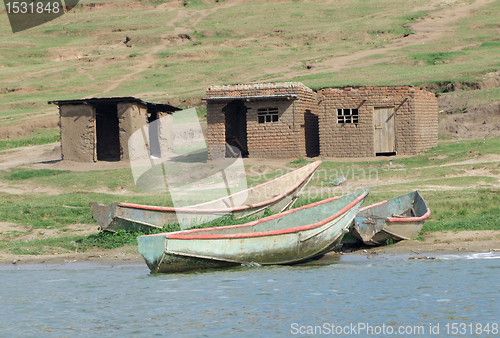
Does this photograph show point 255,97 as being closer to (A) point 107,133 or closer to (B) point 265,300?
(A) point 107,133

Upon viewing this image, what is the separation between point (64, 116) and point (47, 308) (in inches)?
736

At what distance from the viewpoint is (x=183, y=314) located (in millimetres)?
8680

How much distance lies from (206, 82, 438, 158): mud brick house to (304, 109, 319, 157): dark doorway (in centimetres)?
9

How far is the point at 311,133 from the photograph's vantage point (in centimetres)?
2628

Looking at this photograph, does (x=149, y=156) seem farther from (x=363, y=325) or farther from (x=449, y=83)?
(x=363, y=325)

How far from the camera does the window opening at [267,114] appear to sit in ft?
82.3

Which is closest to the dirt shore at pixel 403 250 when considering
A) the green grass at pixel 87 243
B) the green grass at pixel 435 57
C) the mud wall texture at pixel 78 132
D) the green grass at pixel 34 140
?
the green grass at pixel 87 243

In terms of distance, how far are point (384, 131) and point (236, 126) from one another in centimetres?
750

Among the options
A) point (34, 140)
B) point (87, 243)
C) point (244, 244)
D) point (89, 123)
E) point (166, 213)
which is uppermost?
point (89, 123)

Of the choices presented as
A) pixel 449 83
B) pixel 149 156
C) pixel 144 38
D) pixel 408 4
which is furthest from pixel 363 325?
pixel 408 4

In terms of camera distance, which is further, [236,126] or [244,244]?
[236,126]

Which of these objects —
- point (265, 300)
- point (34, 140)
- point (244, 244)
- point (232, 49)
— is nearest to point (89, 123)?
point (34, 140)

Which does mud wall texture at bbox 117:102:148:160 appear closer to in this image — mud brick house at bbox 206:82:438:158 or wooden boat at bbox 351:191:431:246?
mud brick house at bbox 206:82:438:158

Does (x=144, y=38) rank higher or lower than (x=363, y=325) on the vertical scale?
higher
